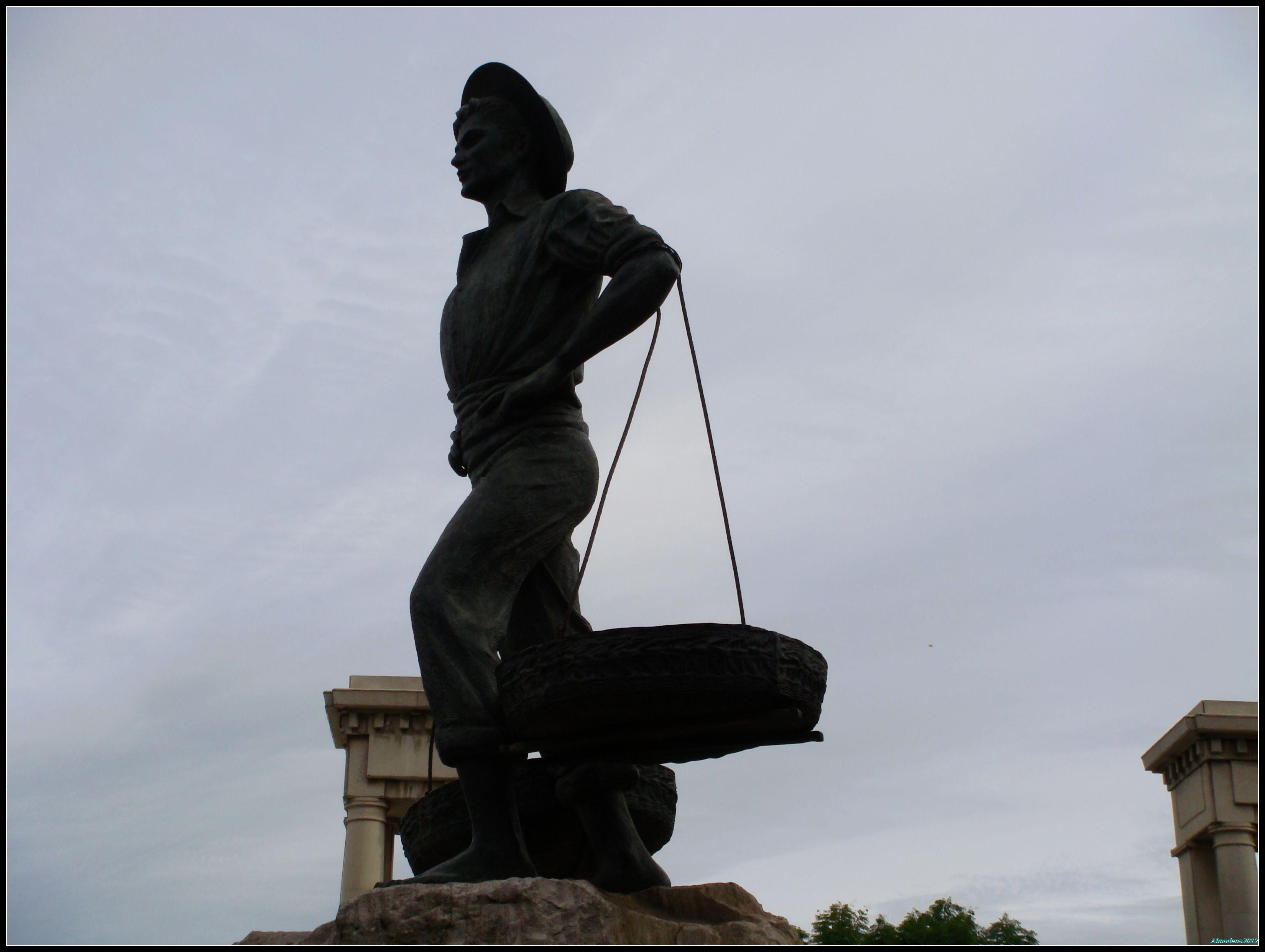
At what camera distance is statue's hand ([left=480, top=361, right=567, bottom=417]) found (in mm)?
5750


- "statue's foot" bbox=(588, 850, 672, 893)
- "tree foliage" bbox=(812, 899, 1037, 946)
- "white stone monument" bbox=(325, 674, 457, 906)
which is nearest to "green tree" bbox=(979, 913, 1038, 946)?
"tree foliage" bbox=(812, 899, 1037, 946)

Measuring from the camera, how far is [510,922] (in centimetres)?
473

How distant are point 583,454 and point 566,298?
72 centimetres

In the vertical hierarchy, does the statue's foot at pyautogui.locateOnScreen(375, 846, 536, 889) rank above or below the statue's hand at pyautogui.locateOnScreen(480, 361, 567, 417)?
below

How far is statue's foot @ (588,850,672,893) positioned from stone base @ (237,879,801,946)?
1.10ft

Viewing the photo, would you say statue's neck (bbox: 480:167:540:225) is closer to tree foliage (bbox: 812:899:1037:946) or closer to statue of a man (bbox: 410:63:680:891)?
statue of a man (bbox: 410:63:680:891)

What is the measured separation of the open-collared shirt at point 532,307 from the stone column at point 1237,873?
76.7ft

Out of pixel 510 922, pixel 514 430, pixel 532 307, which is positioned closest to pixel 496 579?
pixel 514 430

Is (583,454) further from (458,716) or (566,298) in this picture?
(458,716)

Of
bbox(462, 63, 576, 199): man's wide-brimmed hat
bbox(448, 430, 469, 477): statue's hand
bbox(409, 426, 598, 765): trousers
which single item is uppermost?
bbox(462, 63, 576, 199): man's wide-brimmed hat

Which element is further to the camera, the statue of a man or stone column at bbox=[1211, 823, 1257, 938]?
stone column at bbox=[1211, 823, 1257, 938]

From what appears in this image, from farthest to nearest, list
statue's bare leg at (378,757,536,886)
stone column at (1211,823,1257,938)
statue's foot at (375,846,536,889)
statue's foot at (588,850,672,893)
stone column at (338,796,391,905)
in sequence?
1. stone column at (1211,823,1257,938)
2. stone column at (338,796,391,905)
3. statue's foot at (588,850,672,893)
4. statue's bare leg at (378,757,536,886)
5. statue's foot at (375,846,536,889)

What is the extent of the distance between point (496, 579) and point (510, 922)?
4.63ft

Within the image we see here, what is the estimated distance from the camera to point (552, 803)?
5.78m
